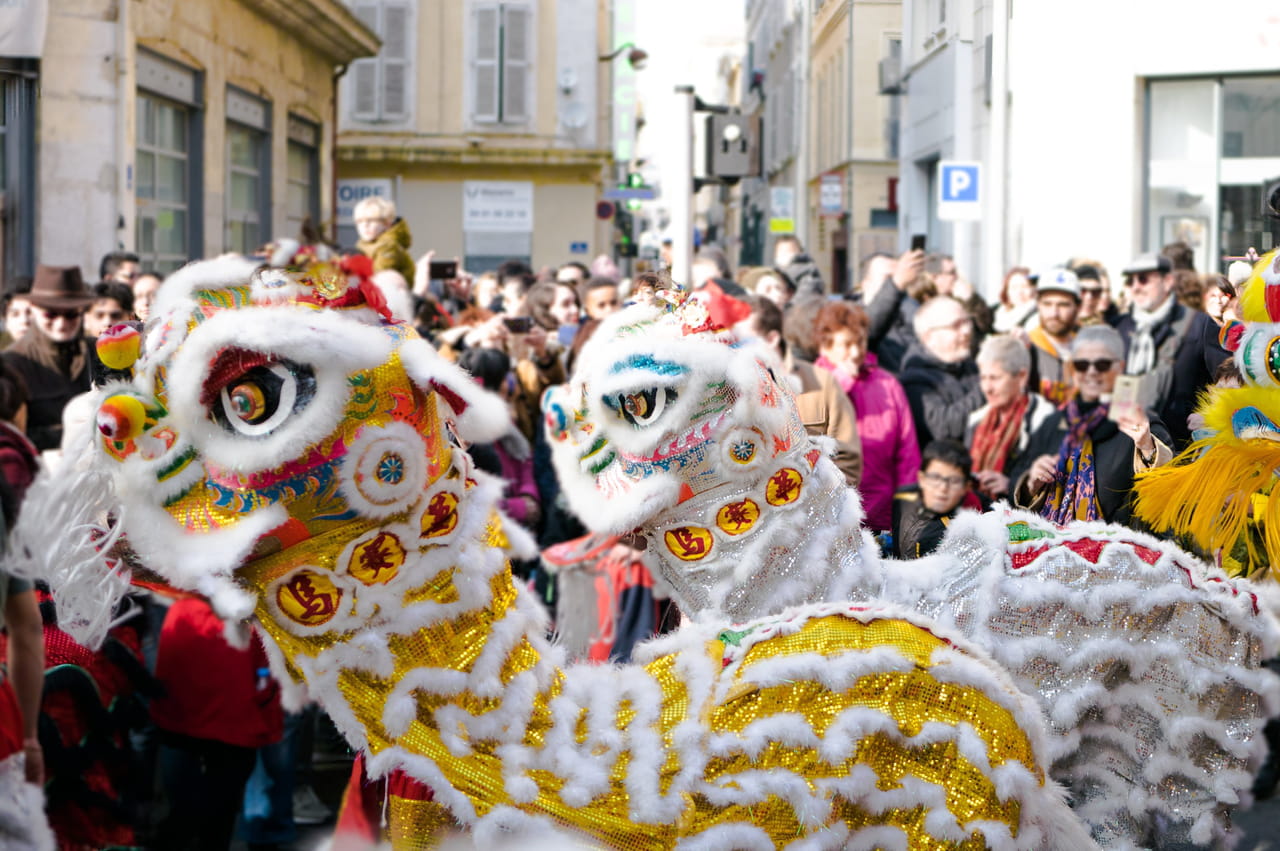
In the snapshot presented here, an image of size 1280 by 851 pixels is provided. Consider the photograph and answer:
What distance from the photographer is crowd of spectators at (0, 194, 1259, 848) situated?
11.0 ft

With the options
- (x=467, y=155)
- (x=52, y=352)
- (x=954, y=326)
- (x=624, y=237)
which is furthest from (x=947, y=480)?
(x=624, y=237)

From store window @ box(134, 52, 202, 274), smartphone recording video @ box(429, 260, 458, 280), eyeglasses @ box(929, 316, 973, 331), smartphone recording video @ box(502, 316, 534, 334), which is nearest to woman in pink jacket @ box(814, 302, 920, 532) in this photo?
eyeglasses @ box(929, 316, 973, 331)

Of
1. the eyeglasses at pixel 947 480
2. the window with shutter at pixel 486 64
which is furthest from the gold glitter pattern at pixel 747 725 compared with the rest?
the window with shutter at pixel 486 64

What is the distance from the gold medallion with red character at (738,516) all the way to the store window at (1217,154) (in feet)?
3.36

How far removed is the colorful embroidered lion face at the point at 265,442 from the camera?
198 centimetres

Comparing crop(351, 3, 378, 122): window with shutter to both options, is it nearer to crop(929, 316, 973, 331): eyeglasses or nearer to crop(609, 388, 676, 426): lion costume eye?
crop(929, 316, 973, 331): eyeglasses

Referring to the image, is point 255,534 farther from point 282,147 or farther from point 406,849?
point 282,147

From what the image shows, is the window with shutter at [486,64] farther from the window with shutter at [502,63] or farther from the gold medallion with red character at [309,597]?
the gold medallion with red character at [309,597]

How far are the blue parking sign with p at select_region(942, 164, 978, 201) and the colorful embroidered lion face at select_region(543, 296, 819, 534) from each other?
1947 mm

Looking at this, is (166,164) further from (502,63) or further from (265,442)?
(502,63)

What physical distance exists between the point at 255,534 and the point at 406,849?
1.59 feet

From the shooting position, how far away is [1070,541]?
2637 mm

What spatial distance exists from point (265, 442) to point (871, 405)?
359 cm

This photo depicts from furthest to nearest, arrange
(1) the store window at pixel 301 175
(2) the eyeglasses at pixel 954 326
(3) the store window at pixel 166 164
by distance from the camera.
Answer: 1. (1) the store window at pixel 301 175
2. (3) the store window at pixel 166 164
3. (2) the eyeglasses at pixel 954 326
